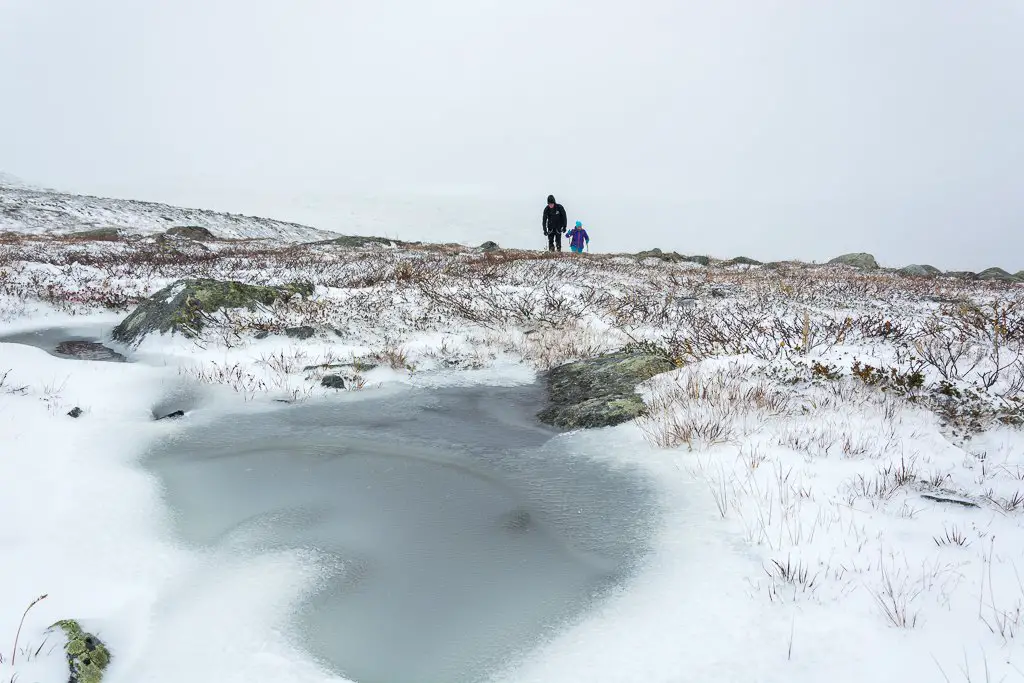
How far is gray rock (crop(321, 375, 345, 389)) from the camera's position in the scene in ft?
20.2

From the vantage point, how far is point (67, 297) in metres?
9.73

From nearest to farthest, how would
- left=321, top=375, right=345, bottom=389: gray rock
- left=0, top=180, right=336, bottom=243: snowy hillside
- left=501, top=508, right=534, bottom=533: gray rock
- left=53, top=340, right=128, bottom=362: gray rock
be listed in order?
1. left=501, top=508, right=534, bottom=533: gray rock
2. left=321, top=375, right=345, bottom=389: gray rock
3. left=53, top=340, right=128, bottom=362: gray rock
4. left=0, top=180, right=336, bottom=243: snowy hillside

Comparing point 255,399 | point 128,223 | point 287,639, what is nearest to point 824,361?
point 287,639

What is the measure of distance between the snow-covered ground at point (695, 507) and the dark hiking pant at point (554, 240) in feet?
58.3

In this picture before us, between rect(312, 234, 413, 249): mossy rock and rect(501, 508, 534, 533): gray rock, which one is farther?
rect(312, 234, 413, 249): mossy rock

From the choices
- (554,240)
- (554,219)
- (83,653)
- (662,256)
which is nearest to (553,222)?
(554,219)

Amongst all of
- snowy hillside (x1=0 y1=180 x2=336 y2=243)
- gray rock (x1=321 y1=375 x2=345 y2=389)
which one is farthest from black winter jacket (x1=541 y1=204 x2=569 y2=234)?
gray rock (x1=321 y1=375 x2=345 y2=389)

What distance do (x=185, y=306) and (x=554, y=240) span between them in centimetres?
1982

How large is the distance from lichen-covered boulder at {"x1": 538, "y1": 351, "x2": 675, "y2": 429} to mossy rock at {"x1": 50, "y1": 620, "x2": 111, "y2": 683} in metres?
3.60

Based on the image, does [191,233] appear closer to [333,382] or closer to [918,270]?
[333,382]

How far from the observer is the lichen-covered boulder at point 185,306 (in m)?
7.64

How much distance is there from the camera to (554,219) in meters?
25.3

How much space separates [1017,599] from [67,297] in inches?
487

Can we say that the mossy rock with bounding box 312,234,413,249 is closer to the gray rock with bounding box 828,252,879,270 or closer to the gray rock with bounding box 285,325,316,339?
the gray rock with bounding box 285,325,316,339
